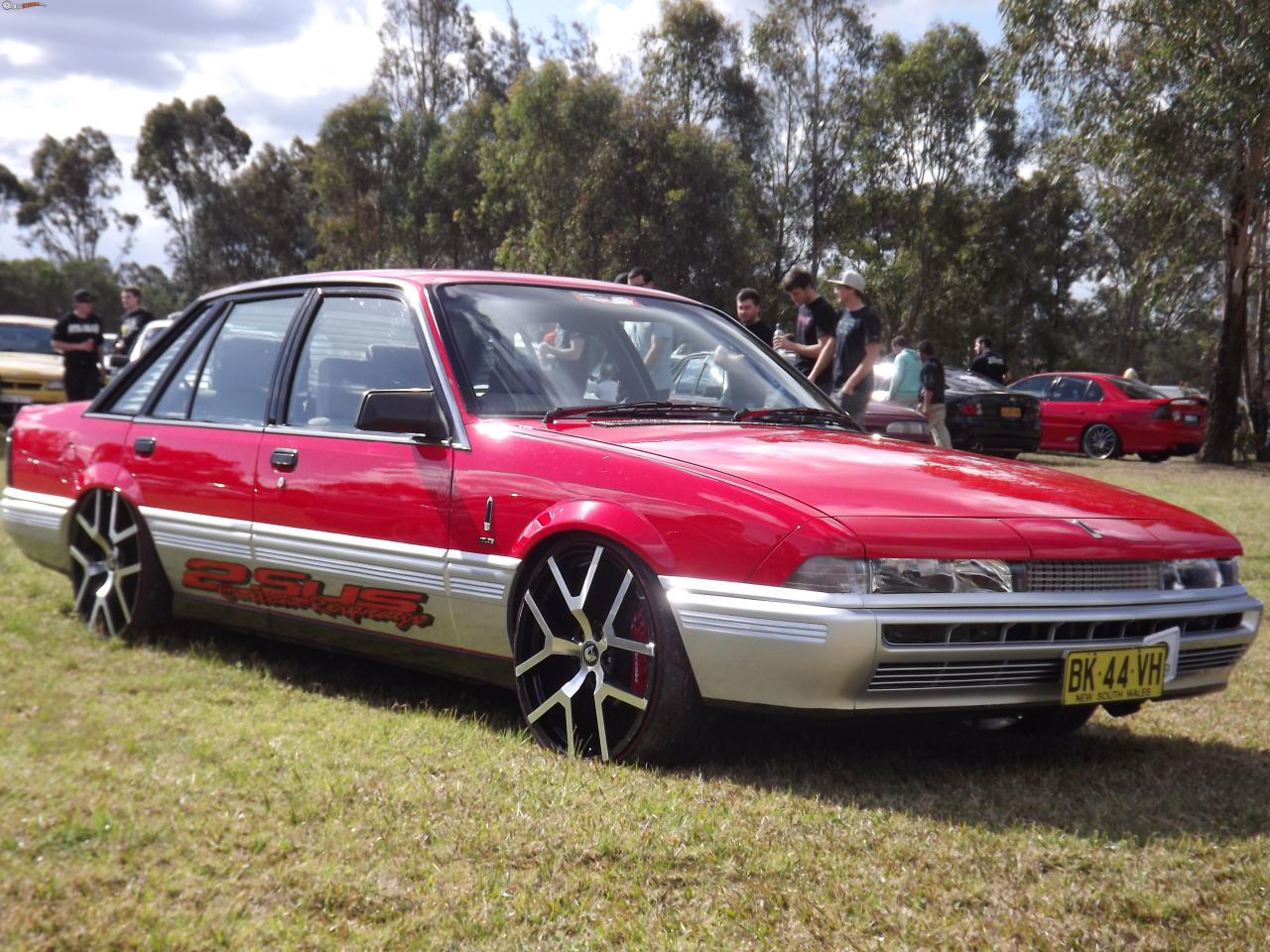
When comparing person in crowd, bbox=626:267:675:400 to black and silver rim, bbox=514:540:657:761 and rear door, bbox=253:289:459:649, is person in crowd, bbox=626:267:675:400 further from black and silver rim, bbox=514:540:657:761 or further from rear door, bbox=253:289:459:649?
black and silver rim, bbox=514:540:657:761

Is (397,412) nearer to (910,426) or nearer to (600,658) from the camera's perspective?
(600,658)

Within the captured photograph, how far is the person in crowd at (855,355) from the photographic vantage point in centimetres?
920

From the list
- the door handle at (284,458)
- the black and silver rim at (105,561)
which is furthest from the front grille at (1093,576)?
the black and silver rim at (105,561)

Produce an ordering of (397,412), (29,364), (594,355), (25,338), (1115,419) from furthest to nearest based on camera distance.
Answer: (1115,419) < (25,338) < (29,364) < (594,355) < (397,412)

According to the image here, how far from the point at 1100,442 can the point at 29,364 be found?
16097 mm

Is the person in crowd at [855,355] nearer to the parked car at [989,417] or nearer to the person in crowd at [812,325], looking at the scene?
the person in crowd at [812,325]

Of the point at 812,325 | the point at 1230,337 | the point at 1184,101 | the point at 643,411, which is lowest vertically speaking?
the point at 1230,337

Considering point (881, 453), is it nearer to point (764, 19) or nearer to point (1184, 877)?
point (1184, 877)

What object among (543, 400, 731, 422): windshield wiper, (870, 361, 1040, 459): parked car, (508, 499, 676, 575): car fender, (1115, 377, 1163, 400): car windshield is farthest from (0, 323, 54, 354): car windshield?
(508, 499, 676, 575): car fender

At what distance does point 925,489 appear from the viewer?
3.74 meters

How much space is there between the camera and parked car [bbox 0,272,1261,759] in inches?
138

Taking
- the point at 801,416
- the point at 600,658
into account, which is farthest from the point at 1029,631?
the point at 801,416

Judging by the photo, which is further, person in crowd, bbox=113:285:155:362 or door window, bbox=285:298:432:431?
person in crowd, bbox=113:285:155:362

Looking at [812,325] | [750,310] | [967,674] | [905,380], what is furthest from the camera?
[905,380]
